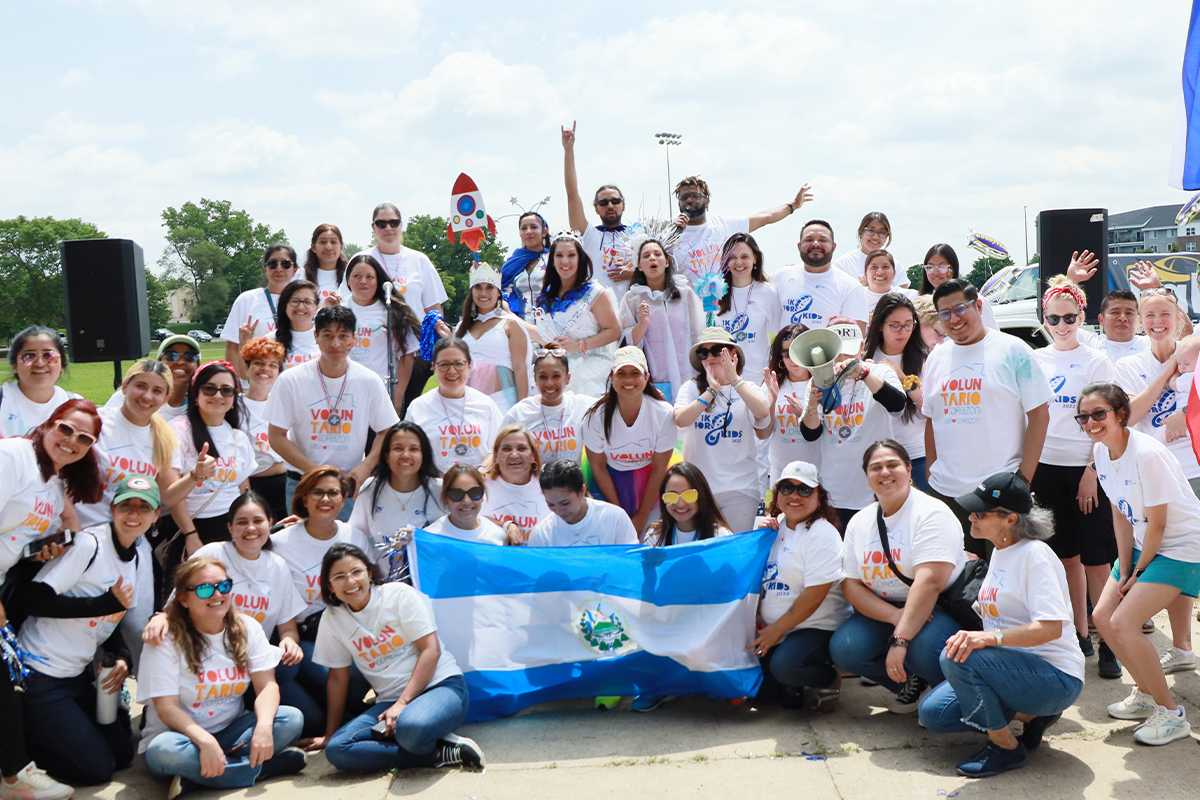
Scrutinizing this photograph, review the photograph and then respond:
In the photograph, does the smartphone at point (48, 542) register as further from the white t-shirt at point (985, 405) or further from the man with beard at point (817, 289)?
the man with beard at point (817, 289)

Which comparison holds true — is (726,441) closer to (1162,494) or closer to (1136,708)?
(1162,494)

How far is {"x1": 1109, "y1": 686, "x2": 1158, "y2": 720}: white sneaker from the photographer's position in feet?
15.9

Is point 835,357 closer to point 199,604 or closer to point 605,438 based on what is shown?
point 605,438

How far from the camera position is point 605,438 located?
6.15 metres

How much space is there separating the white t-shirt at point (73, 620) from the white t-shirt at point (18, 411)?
2.96 ft

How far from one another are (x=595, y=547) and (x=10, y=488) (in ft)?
9.89

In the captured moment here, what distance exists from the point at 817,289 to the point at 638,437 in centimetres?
219

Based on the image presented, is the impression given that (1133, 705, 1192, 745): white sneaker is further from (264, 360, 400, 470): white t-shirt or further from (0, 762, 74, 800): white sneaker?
(0, 762, 74, 800): white sneaker

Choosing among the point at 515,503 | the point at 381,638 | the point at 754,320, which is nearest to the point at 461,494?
the point at 515,503

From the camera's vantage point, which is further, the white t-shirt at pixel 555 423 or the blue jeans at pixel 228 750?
the white t-shirt at pixel 555 423

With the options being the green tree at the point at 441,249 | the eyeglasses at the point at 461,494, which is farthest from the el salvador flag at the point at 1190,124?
the green tree at the point at 441,249

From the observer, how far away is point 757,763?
458 centimetres

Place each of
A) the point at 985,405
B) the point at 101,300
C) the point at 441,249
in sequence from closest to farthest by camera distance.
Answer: the point at 985,405
the point at 101,300
the point at 441,249

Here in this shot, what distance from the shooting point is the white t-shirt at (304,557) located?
5.43 m
